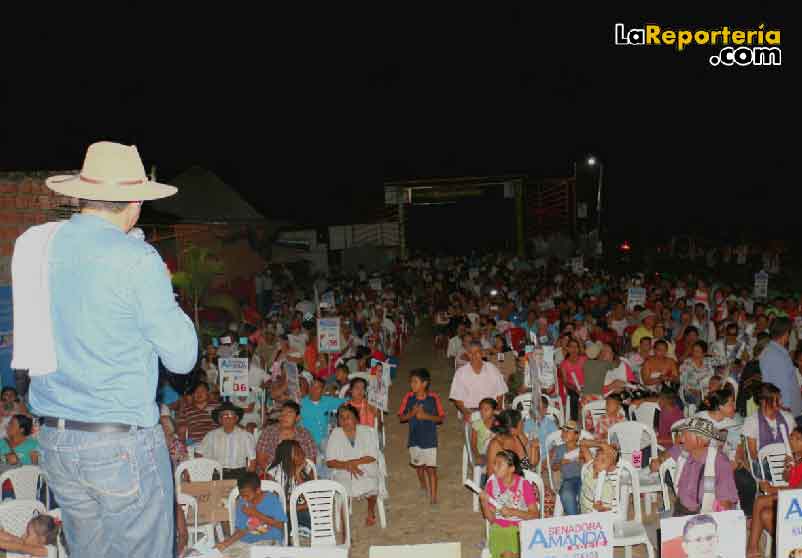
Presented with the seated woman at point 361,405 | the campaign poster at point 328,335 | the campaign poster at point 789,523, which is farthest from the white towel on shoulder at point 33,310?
the campaign poster at point 328,335

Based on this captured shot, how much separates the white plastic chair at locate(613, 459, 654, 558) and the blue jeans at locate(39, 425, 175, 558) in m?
4.60

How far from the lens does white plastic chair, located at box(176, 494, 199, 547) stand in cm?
687

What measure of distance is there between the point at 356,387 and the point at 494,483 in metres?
2.72

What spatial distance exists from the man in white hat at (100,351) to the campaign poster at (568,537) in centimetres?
264

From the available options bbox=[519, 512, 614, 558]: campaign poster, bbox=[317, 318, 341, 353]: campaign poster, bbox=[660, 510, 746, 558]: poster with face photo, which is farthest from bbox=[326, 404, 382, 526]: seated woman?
bbox=[317, 318, 341, 353]: campaign poster

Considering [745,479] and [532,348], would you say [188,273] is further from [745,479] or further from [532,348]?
[745,479]

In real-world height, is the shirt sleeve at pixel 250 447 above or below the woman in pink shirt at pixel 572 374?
below

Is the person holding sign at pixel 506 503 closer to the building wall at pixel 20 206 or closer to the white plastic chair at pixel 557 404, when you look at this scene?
the white plastic chair at pixel 557 404

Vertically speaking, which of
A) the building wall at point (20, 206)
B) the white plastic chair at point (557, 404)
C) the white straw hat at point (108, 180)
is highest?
the building wall at point (20, 206)

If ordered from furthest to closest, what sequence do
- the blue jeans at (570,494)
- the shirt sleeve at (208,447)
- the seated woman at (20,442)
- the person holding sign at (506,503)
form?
the shirt sleeve at (208,447) < the seated woman at (20,442) < the blue jeans at (570,494) < the person holding sign at (506,503)

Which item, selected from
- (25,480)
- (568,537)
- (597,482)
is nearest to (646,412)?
(597,482)

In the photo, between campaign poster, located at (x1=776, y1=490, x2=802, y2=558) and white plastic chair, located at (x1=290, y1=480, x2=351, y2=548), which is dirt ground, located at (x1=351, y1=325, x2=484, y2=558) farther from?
campaign poster, located at (x1=776, y1=490, x2=802, y2=558)

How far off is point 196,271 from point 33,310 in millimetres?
12543

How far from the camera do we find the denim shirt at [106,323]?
231 centimetres
